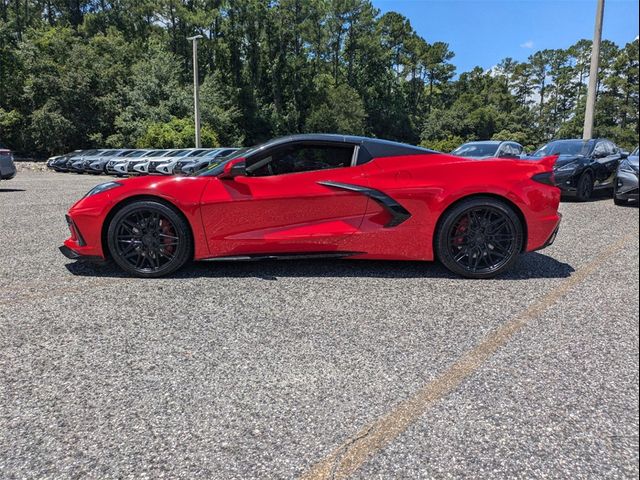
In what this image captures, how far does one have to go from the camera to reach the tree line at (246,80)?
38.1 meters

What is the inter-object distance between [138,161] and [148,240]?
19056mm

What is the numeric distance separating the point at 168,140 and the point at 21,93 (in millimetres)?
16874

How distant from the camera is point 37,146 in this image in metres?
38.1

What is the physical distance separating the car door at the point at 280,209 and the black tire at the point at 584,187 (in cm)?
741

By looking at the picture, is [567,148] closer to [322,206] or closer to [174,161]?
[322,206]

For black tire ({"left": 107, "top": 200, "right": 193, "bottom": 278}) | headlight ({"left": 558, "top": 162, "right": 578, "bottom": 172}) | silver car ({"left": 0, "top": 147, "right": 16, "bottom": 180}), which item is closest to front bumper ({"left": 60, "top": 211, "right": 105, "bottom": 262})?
black tire ({"left": 107, "top": 200, "right": 193, "bottom": 278})

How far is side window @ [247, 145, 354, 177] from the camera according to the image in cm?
416

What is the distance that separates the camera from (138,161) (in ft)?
70.7

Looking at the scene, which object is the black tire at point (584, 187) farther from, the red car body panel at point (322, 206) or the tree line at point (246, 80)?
the tree line at point (246, 80)

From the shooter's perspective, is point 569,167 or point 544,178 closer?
point 544,178

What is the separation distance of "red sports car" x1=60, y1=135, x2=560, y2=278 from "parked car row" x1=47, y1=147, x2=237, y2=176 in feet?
44.7

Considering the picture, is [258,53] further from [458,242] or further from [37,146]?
[458,242]

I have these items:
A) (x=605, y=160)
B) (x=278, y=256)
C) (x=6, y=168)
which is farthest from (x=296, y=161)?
(x=6, y=168)

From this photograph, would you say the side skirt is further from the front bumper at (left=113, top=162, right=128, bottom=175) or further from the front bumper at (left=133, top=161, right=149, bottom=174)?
the front bumper at (left=113, top=162, right=128, bottom=175)
